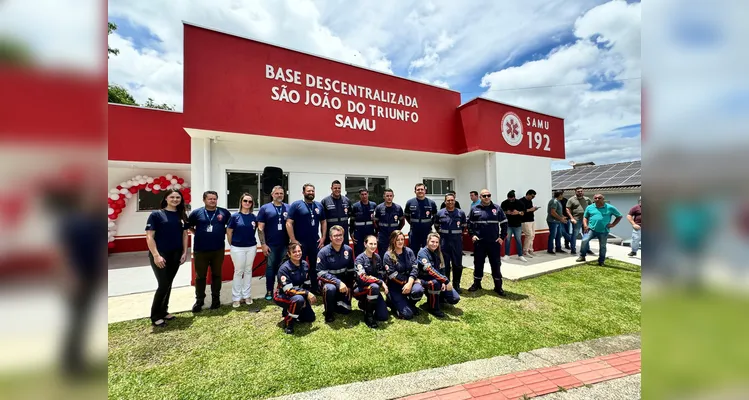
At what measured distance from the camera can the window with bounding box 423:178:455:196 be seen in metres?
8.81

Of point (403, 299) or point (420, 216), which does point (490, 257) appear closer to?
point (420, 216)

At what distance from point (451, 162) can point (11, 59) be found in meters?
9.35

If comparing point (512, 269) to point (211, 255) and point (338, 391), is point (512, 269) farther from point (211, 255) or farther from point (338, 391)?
point (211, 255)

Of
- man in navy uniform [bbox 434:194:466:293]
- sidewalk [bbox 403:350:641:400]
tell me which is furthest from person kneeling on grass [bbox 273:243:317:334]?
man in navy uniform [bbox 434:194:466:293]

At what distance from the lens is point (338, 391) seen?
249cm

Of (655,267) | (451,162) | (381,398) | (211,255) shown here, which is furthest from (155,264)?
(451,162)

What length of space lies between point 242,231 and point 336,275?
5.63 feet

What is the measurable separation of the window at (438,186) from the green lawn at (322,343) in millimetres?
4440

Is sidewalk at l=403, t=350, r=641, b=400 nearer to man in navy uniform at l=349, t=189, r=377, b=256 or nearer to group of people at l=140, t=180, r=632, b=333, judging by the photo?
group of people at l=140, t=180, r=632, b=333

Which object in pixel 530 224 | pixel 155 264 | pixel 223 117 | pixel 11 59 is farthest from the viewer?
pixel 530 224

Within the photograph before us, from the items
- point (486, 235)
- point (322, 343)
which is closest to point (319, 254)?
point (322, 343)

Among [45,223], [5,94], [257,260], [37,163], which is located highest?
[5,94]

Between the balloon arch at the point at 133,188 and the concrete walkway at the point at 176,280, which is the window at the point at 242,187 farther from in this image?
the balloon arch at the point at 133,188

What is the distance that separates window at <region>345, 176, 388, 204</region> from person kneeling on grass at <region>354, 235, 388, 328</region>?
11.5 feet
